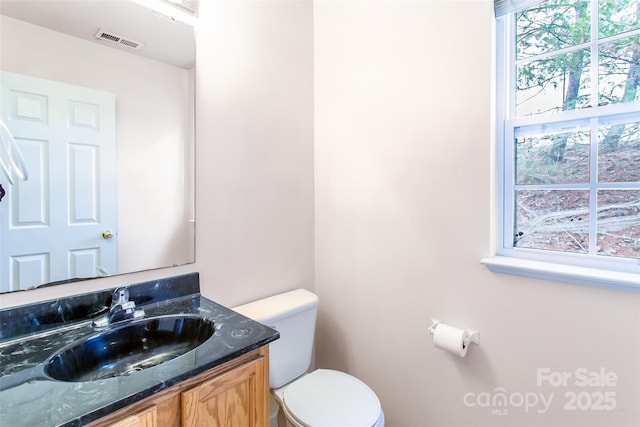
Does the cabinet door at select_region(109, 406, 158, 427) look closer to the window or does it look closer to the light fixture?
the window

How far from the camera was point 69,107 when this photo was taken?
1.07 metres

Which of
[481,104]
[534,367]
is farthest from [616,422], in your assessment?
[481,104]

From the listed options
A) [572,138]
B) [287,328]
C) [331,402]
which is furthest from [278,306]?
[572,138]

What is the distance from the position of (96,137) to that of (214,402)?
1005 mm

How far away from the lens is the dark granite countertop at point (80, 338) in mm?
660

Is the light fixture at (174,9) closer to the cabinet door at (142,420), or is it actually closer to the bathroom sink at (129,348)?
the bathroom sink at (129,348)

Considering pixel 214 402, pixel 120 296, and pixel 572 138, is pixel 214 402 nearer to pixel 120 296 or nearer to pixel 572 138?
pixel 120 296

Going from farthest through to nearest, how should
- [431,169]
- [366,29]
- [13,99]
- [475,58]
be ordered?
[366,29]
[431,169]
[475,58]
[13,99]

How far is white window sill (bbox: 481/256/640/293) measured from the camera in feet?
3.18

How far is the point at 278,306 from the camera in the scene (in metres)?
1.50

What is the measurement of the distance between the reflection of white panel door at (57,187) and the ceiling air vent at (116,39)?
0.20 meters

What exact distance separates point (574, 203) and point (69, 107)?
187cm

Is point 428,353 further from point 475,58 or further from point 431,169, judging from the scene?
point 475,58

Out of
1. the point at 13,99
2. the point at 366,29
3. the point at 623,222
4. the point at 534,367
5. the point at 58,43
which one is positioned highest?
the point at 366,29
